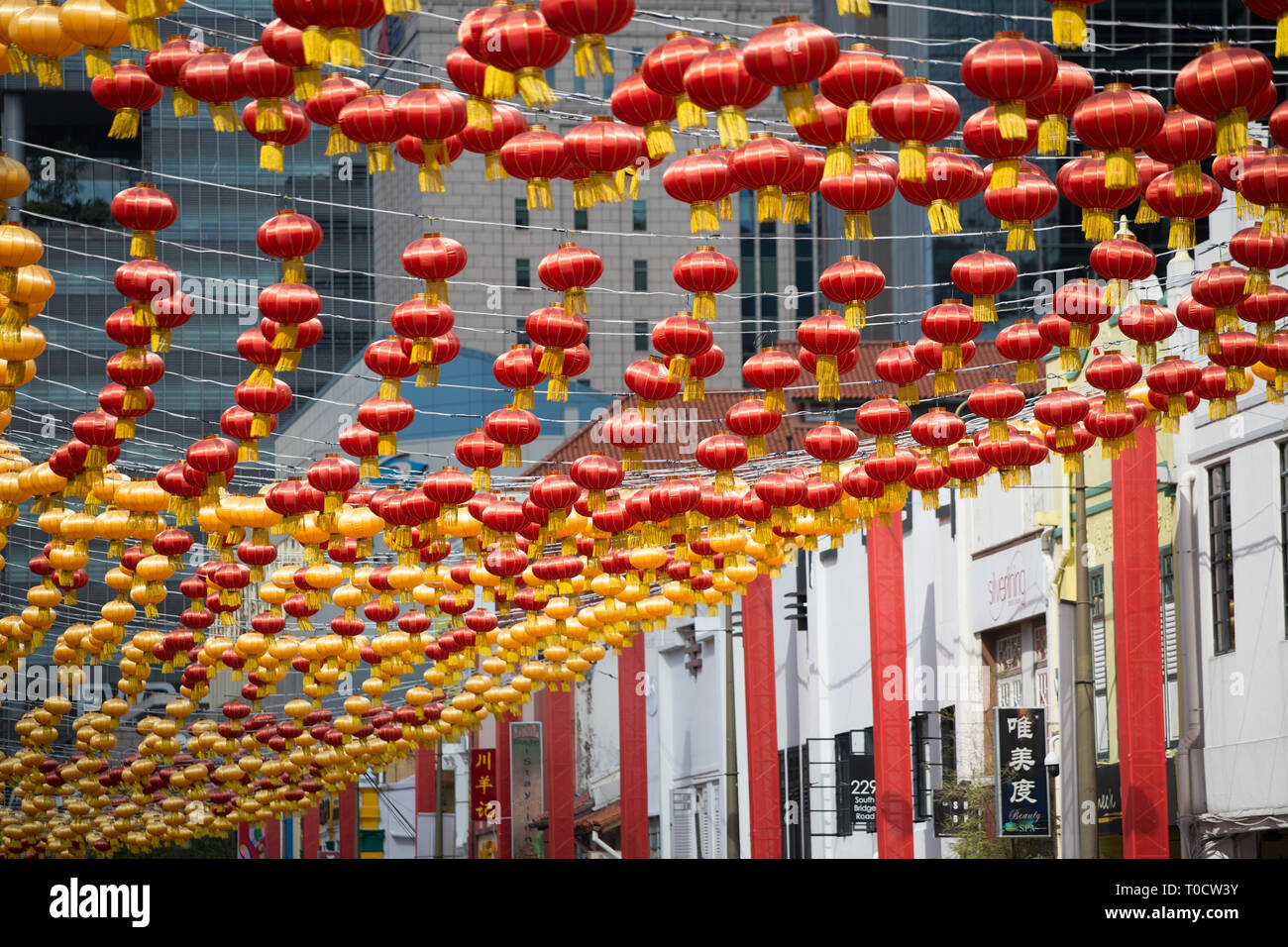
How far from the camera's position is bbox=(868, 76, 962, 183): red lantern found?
1098cm

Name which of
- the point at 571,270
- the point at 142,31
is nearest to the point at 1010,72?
the point at 571,270

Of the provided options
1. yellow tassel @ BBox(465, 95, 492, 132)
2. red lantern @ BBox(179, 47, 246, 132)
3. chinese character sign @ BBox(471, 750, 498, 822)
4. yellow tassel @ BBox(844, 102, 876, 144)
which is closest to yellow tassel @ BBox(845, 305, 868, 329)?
yellow tassel @ BBox(844, 102, 876, 144)

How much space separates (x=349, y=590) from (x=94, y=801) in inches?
725

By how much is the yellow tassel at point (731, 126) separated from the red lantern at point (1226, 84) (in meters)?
2.57

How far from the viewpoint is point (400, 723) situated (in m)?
32.4

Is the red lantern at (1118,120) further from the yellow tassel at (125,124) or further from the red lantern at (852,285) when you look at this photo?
the yellow tassel at (125,124)

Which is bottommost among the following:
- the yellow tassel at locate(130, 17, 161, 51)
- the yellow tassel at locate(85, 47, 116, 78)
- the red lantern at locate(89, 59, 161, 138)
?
the yellow tassel at locate(130, 17, 161, 51)

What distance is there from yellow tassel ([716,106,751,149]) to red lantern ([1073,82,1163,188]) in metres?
2.15

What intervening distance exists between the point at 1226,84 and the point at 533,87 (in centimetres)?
398

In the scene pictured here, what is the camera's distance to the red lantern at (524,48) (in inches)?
401

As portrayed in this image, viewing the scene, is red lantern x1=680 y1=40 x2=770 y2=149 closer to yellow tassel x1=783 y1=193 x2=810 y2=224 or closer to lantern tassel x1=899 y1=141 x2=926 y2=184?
lantern tassel x1=899 y1=141 x2=926 y2=184

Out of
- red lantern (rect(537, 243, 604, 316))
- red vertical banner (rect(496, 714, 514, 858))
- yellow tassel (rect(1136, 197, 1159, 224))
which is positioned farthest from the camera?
red vertical banner (rect(496, 714, 514, 858))

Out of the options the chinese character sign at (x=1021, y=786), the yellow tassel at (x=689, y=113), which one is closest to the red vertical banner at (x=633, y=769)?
the chinese character sign at (x=1021, y=786)
